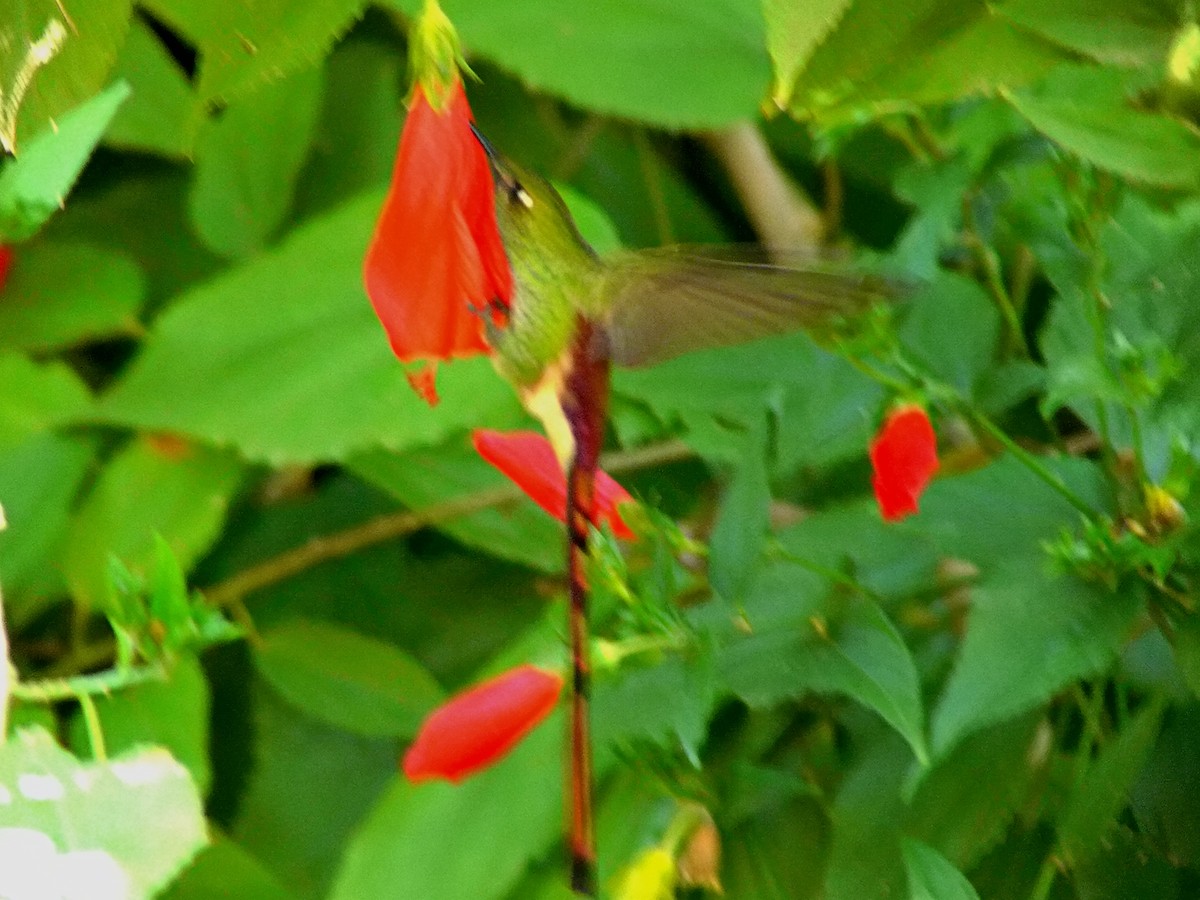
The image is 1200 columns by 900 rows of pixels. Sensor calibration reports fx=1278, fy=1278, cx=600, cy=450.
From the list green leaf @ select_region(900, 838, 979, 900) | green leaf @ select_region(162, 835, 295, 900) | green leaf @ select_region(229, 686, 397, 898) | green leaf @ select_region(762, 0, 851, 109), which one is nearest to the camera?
green leaf @ select_region(762, 0, 851, 109)

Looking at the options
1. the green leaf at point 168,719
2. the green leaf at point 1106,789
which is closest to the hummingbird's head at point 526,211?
the green leaf at point 1106,789

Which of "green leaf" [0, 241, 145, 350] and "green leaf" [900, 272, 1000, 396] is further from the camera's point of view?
"green leaf" [0, 241, 145, 350]

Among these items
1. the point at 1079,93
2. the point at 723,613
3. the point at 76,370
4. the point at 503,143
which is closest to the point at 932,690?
the point at 723,613

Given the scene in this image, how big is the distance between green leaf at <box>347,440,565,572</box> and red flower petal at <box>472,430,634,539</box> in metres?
0.22

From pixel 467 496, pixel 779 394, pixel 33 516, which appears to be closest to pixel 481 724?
pixel 779 394

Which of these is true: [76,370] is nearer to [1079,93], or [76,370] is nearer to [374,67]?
[374,67]

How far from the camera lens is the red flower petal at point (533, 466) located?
0.35 m

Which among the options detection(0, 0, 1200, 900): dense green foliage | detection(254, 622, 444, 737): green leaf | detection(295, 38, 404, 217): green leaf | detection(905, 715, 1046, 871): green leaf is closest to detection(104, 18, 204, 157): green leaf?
detection(0, 0, 1200, 900): dense green foliage

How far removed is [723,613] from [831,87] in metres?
0.20

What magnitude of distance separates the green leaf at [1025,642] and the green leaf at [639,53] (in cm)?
35

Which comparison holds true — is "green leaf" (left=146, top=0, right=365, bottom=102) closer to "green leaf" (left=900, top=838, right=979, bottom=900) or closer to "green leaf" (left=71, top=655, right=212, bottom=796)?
"green leaf" (left=900, top=838, right=979, bottom=900)

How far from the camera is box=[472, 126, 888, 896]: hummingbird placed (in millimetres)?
276

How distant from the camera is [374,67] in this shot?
79 centimetres

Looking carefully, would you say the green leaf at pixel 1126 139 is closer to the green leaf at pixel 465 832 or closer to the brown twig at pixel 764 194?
the green leaf at pixel 465 832
